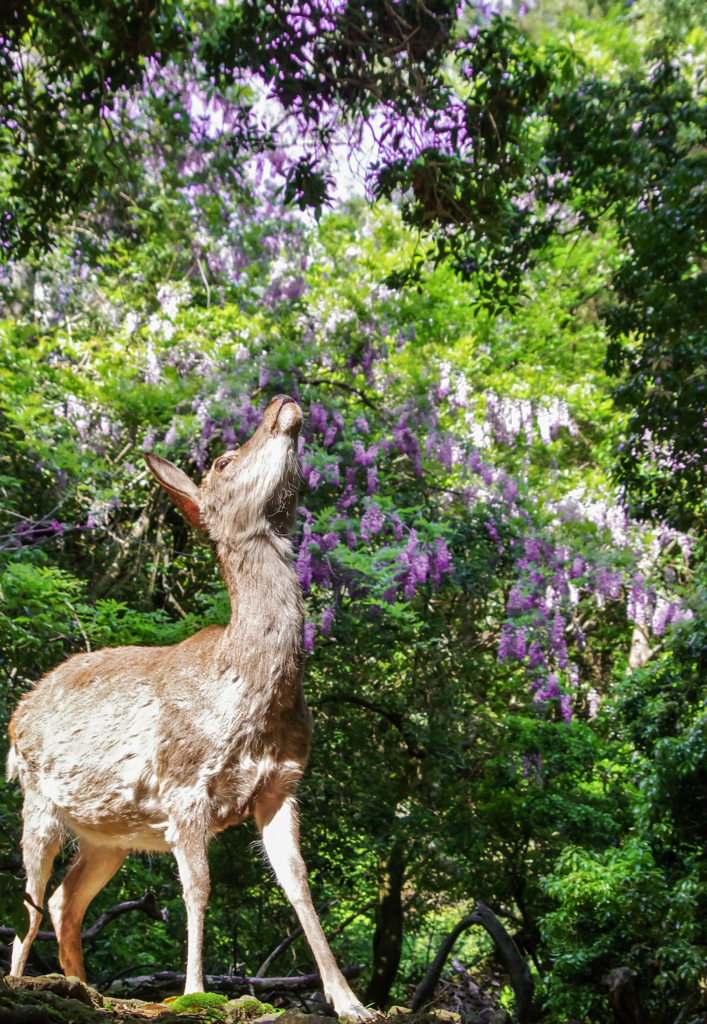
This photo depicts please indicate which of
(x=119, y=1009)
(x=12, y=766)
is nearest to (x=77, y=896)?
(x=12, y=766)

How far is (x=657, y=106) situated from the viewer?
6219mm

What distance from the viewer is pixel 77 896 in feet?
9.07

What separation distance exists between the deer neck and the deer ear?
0.14 m

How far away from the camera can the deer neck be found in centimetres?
234

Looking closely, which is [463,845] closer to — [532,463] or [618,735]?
[618,735]

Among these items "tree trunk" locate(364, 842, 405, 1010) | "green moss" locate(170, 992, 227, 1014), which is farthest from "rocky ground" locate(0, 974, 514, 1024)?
"tree trunk" locate(364, 842, 405, 1010)

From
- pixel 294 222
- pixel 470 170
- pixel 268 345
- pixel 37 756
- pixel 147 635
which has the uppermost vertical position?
pixel 294 222

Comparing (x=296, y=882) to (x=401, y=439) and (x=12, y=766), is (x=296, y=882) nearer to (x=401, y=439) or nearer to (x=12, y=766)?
(x=12, y=766)

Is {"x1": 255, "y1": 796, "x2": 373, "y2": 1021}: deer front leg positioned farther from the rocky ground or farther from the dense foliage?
the dense foliage

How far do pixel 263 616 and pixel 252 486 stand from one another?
37cm

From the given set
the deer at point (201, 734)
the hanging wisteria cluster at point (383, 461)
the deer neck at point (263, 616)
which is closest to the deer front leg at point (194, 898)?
the deer at point (201, 734)

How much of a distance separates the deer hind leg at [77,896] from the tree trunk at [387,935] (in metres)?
5.28

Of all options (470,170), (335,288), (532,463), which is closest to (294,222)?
(335,288)

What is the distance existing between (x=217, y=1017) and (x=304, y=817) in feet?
18.7
